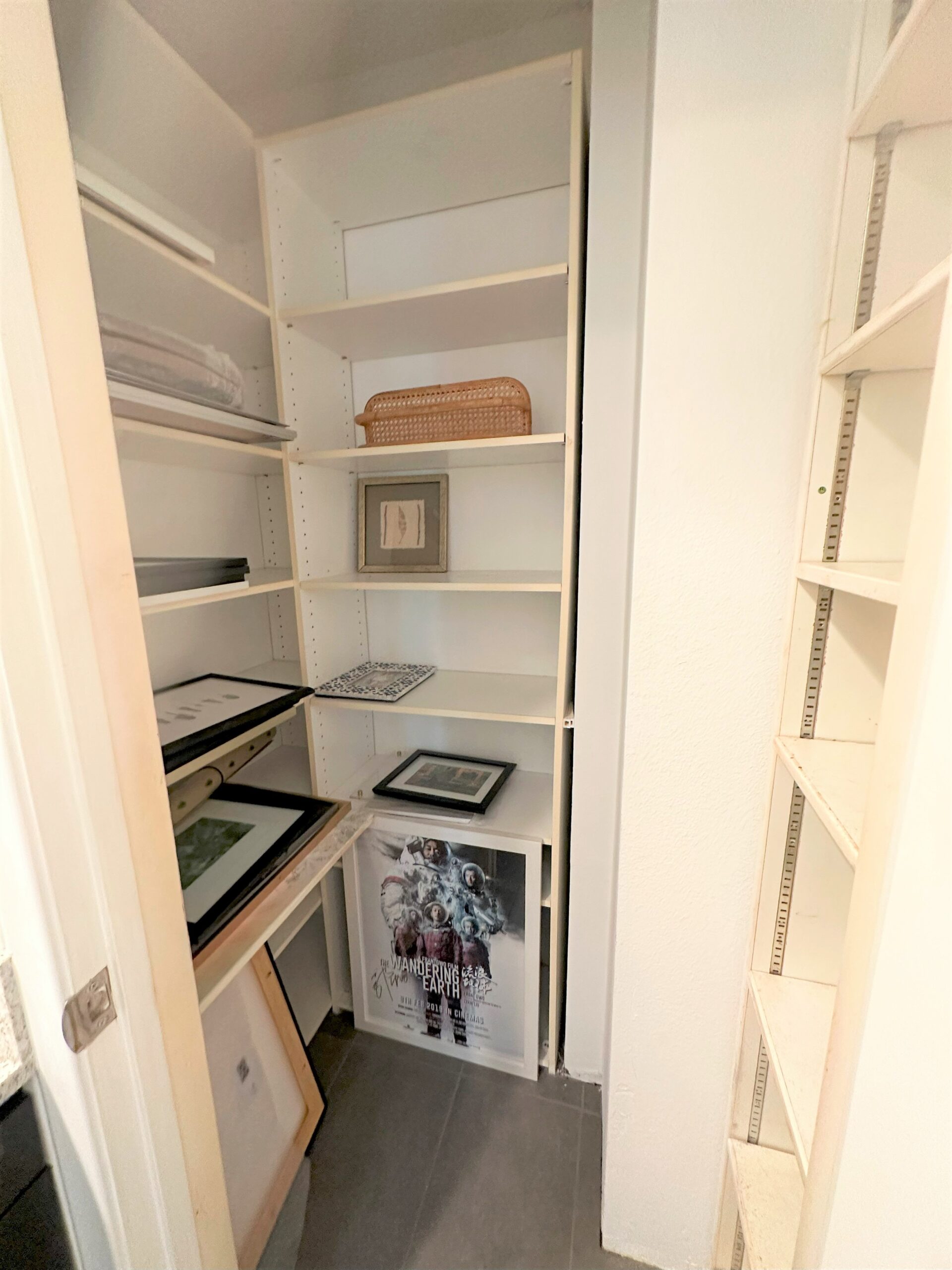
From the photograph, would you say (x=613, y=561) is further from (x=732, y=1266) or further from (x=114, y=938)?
(x=732, y=1266)

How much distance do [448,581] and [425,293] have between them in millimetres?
637

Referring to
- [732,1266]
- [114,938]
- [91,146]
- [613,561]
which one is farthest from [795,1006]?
[91,146]

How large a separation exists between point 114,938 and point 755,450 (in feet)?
3.49

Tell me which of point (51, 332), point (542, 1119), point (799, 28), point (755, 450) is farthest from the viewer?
point (542, 1119)

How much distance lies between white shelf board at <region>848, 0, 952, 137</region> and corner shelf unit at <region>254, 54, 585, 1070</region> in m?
0.49

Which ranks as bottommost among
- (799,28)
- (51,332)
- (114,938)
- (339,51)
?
(114,938)

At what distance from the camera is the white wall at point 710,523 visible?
0.68 meters

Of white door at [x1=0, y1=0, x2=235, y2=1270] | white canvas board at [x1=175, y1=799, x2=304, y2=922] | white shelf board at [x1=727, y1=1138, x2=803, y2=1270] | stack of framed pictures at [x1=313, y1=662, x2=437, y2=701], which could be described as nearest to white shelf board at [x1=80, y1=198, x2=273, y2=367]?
white door at [x1=0, y1=0, x2=235, y2=1270]

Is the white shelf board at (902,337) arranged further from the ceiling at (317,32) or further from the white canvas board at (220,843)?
the white canvas board at (220,843)

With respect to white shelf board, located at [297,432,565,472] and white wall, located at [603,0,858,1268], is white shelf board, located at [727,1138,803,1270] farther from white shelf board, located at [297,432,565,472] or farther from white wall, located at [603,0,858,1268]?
white shelf board, located at [297,432,565,472]

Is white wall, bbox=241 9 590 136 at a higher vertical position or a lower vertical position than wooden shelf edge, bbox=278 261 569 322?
higher

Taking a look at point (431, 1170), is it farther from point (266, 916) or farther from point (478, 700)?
point (478, 700)

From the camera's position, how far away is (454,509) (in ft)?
5.01

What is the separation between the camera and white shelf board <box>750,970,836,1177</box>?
0.66 meters
